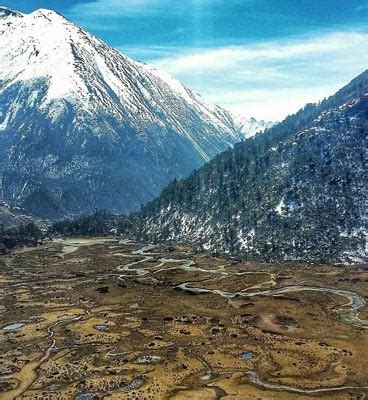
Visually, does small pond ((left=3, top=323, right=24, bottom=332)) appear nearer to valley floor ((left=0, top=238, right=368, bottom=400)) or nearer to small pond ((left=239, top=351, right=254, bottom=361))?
valley floor ((left=0, top=238, right=368, bottom=400))

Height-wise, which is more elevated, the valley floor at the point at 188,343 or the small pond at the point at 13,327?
the small pond at the point at 13,327

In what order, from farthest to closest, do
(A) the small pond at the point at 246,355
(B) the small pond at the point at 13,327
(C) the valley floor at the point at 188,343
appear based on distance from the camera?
(B) the small pond at the point at 13,327
(A) the small pond at the point at 246,355
(C) the valley floor at the point at 188,343

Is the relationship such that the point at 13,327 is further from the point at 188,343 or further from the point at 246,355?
the point at 246,355

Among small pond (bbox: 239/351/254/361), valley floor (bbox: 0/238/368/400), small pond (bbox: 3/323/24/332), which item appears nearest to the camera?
valley floor (bbox: 0/238/368/400)

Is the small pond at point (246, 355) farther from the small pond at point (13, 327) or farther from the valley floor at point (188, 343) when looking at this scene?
the small pond at point (13, 327)

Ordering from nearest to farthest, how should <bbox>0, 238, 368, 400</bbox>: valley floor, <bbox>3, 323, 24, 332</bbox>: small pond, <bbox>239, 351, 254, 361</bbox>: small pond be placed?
<bbox>0, 238, 368, 400</bbox>: valley floor < <bbox>239, 351, 254, 361</bbox>: small pond < <bbox>3, 323, 24, 332</bbox>: small pond

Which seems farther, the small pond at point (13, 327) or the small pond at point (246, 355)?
the small pond at point (13, 327)

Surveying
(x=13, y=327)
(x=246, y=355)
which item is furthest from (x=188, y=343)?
(x=13, y=327)

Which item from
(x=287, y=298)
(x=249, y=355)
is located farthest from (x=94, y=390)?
(x=287, y=298)

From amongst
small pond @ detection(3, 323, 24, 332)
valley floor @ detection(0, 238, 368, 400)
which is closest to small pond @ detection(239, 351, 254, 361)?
valley floor @ detection(0, 238, 368, 400)

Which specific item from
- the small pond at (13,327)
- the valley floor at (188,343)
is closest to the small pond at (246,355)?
the valley floor at (188,343)
